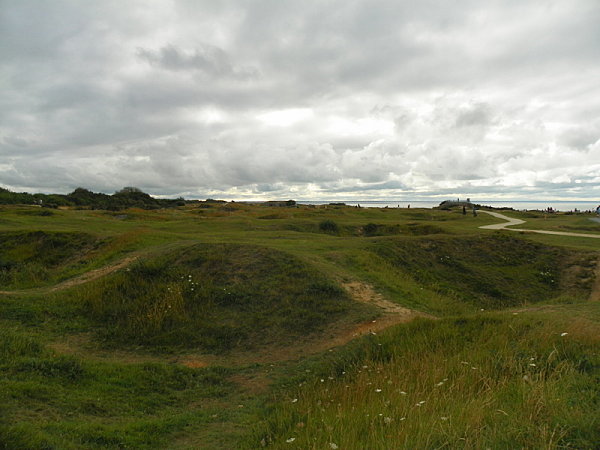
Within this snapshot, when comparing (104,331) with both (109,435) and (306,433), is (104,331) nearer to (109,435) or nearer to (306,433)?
(109,435)

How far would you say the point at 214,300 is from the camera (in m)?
13.7

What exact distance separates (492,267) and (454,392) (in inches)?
783

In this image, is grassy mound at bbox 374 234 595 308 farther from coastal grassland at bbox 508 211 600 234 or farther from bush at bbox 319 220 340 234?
coastal grassland at bbox 508 211 600 234

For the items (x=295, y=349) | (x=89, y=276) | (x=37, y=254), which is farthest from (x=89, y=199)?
(x=295, y=349)

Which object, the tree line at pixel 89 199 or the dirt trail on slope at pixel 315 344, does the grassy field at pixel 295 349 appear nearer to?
the dirt trail on slope at pixel 315 344

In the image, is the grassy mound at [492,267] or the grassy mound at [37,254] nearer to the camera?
the grassy mound at [492,267]

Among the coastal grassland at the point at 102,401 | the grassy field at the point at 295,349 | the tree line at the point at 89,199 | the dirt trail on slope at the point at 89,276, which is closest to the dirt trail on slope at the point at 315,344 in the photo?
the grassy field at the point at 295,349

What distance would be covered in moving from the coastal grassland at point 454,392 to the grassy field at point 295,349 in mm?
31

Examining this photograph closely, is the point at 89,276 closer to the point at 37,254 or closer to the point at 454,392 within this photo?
the point at 37,254

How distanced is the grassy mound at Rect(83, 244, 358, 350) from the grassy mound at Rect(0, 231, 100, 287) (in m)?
8.03

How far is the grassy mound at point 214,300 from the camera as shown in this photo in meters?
11.9

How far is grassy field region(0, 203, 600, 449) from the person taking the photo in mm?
4551

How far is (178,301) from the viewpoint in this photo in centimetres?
1324

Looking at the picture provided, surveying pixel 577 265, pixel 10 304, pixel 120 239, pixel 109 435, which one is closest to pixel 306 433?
pixel 109 435
